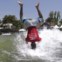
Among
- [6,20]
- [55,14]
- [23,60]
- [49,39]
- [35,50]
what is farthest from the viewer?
[55,14]

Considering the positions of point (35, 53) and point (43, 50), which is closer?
point (35, 53)

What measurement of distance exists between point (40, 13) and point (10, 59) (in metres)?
4.57

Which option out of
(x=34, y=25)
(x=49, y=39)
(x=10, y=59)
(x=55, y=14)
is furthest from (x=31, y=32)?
(x=55, y=14)

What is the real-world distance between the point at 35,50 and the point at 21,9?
76.5 inches

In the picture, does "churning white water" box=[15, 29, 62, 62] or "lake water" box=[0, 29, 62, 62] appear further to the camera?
"churning white water" box=[15, 29, 62, 62]

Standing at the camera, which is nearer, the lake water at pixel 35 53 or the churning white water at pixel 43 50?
the lake water at pixel 35 53

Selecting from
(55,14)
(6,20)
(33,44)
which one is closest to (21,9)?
(33,44)

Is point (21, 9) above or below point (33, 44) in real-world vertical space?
above

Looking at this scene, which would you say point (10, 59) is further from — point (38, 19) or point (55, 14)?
point (55, 14)

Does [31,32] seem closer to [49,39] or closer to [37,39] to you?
[37,39]

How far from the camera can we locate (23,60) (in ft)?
42.0

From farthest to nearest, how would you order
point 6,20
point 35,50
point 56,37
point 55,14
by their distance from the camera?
point 55,14 → point 6,20 → point 56,37 → point 35,50

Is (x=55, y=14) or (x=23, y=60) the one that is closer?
(x=23, y=60)

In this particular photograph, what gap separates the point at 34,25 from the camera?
1667cm
